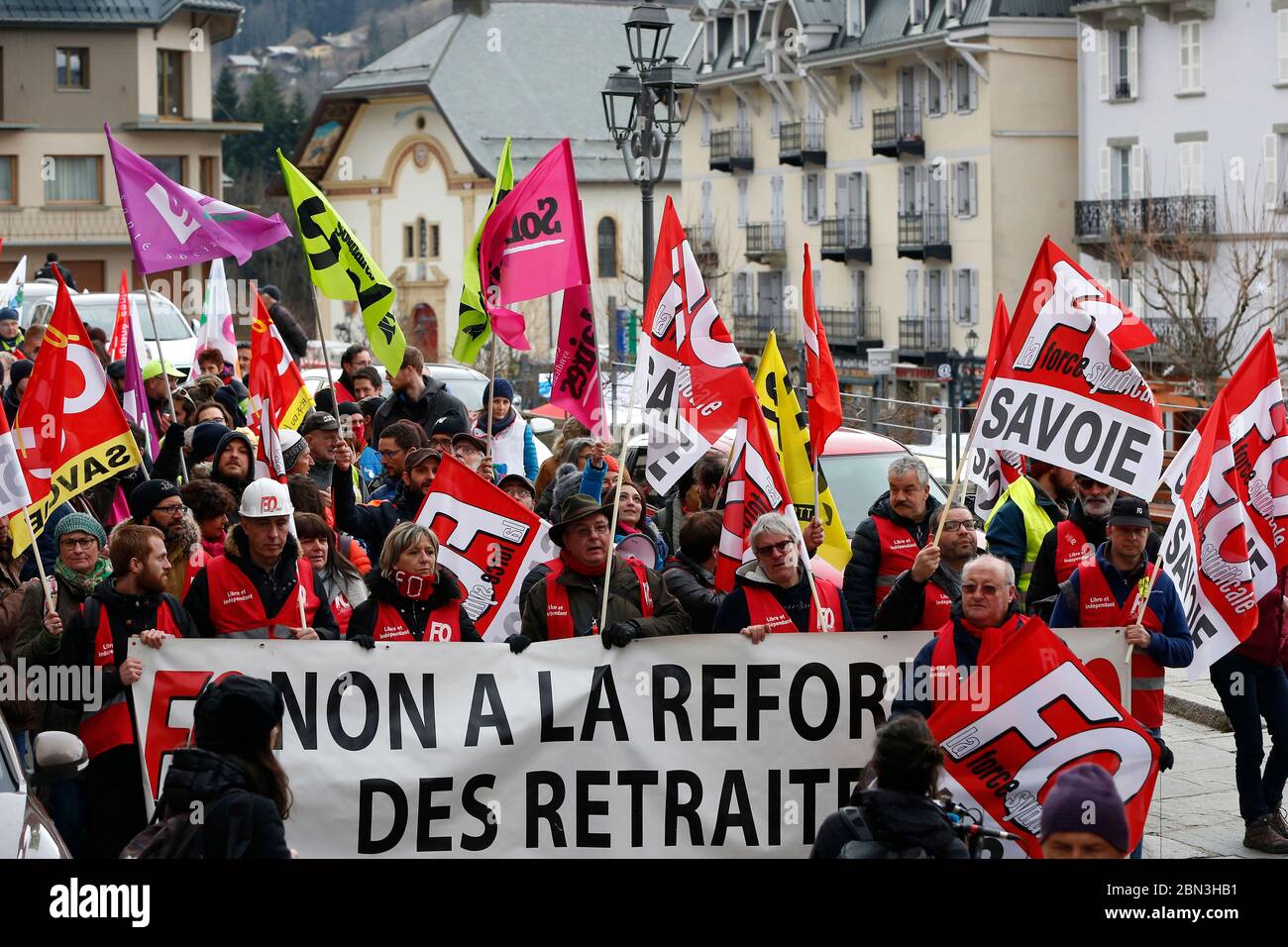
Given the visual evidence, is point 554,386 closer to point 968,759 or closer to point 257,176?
point 968,759

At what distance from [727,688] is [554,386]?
3396 mm

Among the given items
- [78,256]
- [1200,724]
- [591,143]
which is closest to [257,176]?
[591,143]

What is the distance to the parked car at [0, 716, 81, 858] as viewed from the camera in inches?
252

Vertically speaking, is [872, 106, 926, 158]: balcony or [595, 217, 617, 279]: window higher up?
[872, 106, 926, 158]: balcony

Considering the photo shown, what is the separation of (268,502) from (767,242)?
200ft

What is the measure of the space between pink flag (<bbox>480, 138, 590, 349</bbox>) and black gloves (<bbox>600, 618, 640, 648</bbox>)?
9.87ft

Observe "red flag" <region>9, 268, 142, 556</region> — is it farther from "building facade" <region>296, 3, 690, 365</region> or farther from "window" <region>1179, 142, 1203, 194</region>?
"building facade" <region>296, 3, 690, 365</region>

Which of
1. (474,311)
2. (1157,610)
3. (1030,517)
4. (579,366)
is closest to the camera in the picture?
(1157,610)

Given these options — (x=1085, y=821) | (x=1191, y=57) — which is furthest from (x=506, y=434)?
(x=1191, y=57)

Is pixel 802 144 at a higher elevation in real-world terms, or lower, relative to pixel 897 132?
higher

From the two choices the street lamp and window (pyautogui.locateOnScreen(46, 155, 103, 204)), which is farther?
window (pyautogui.locateOnScreen(46, 155, 103, 204))

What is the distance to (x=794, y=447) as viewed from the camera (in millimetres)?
10039

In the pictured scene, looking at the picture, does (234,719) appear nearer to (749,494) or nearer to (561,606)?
(561,606)

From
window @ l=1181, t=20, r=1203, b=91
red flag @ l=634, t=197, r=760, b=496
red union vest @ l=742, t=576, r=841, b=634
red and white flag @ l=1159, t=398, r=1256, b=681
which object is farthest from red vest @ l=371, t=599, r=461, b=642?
Result: window @ l=1181, t=20, r=1203, b=91
